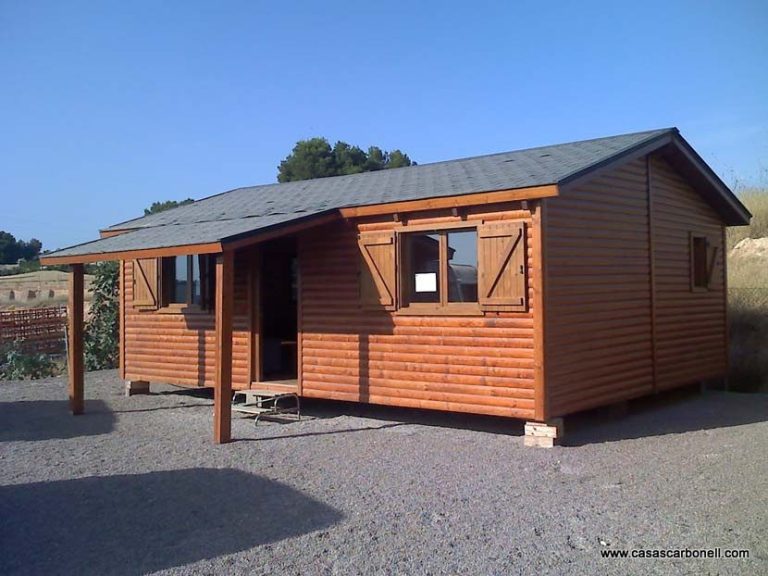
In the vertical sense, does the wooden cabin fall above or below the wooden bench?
above

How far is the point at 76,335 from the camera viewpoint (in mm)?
10219

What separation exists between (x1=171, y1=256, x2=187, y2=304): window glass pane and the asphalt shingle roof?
0.59m

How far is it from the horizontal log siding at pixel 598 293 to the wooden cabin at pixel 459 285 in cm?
3

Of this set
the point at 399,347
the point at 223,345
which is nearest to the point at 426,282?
the point at 399,347

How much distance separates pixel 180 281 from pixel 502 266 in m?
5.70

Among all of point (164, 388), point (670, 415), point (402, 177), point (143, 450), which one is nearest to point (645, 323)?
point (670, 415)

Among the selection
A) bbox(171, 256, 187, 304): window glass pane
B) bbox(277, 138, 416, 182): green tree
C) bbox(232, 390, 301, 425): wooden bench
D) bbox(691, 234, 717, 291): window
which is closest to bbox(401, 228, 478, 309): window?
bbox(232, 390, 301, 425): wooden bench

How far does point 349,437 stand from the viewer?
27.5 feet

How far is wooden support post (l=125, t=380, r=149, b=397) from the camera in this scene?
12188 millimetres

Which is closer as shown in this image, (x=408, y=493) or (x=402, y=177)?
(x=408, y=493)

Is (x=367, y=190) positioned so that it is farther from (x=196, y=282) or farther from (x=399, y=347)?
(x=196, y=282)

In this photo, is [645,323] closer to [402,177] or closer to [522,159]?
[522,159]

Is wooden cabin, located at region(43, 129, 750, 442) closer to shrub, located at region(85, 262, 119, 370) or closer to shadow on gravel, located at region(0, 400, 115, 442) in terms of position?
shadow on gravel, located at region(0, 400, 115, 442)

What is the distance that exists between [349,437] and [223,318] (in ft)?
6.51
